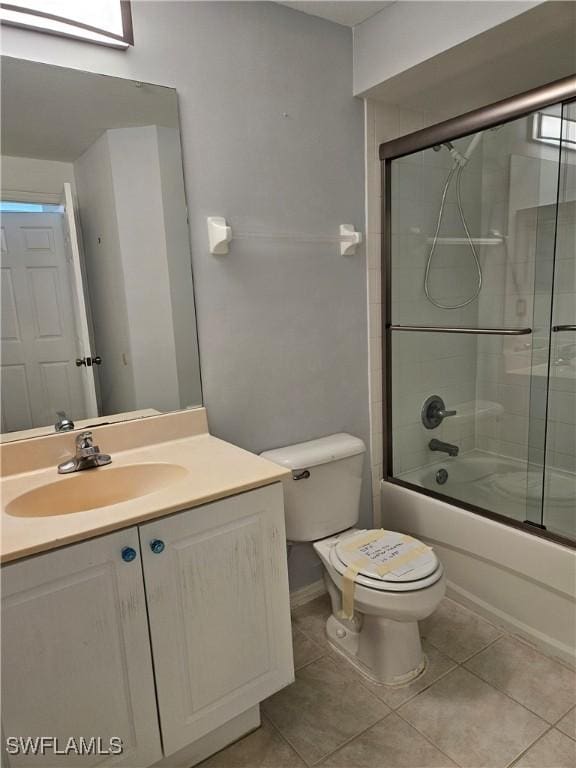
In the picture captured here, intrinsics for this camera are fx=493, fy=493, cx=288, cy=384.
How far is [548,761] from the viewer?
1.38 meters

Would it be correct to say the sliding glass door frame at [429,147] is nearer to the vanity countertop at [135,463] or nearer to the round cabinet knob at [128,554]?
the vanity countertop at [135,463]

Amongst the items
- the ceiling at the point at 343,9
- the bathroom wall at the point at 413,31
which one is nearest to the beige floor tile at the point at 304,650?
the bathroom wall at the point at 413,31

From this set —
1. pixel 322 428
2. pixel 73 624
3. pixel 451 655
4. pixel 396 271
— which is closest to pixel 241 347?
pixel 322 428

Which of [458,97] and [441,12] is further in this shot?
[458,97]

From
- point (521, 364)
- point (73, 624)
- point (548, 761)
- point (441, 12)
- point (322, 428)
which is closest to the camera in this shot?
point (73, 624)

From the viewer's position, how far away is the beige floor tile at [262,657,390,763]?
4.89 ft

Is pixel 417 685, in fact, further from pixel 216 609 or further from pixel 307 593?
pixel 216 609

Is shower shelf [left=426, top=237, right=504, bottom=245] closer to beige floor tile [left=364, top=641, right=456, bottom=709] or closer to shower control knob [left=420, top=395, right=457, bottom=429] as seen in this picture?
shower control knob [left=420, top=395, right=457, bottom=429]

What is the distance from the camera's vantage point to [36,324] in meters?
1.46

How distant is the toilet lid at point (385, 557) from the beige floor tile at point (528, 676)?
0.46m

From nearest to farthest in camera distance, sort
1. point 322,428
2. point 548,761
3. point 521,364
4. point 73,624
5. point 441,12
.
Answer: point 73,624 → point 548,761 → point 441,12 → point 322,428 → point 521,364

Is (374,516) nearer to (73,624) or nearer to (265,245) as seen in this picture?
(265,245)

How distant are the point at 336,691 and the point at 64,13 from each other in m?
2.25

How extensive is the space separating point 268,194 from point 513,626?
189cm
